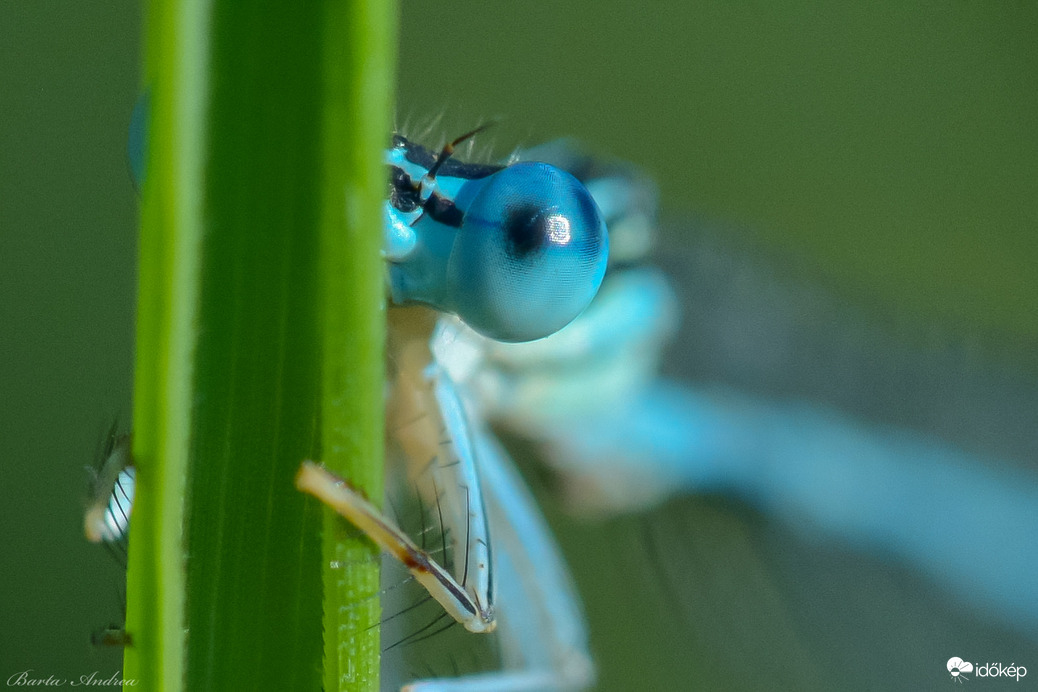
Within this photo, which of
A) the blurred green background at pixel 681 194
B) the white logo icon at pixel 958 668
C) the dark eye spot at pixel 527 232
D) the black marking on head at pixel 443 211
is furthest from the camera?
the white logo icon at pixel 958 668

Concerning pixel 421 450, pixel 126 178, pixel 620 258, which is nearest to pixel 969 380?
pixel 620 258

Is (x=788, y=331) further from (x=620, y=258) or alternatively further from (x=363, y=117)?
(x=363, y=117)

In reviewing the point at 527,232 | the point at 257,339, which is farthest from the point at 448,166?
the point at 257,339

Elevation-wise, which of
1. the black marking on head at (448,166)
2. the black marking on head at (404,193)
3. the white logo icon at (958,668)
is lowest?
the white logo icon at (958,668)

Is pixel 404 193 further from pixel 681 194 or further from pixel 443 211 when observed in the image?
pixel 681 194

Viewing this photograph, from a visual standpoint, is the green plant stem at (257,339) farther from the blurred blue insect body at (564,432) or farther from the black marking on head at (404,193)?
the black marking on head at (404,193)

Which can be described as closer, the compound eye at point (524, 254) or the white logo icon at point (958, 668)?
the compound eye at point (524, 254)

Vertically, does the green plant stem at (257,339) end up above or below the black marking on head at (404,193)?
below

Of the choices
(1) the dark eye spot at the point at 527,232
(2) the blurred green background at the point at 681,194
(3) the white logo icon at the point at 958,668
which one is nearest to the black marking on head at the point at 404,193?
(1) the dark eye spot at the point at 527,232
